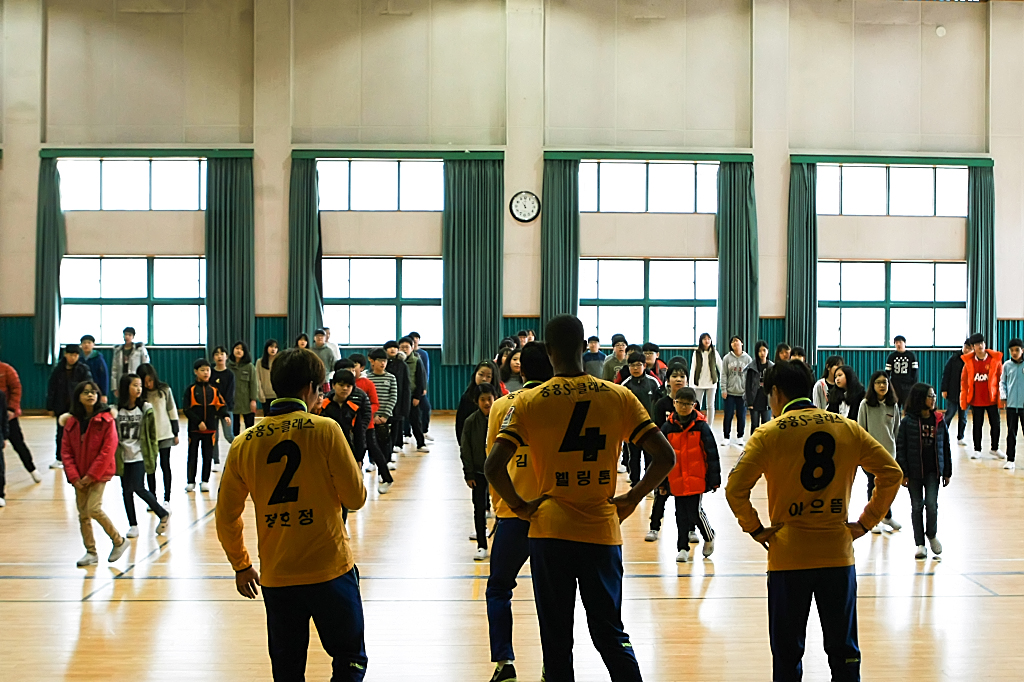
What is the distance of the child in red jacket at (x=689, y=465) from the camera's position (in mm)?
7648

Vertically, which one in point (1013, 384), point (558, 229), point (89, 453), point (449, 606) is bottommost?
point (449, 606)

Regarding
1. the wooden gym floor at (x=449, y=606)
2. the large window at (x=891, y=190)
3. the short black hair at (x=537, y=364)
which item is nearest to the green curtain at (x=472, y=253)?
the large window at (x=891, y=190)

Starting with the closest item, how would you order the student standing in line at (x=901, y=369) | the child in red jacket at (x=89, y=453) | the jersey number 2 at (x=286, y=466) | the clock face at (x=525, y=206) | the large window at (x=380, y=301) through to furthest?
the jersey number 2 at (x=286, y=466) < the child in red jacket at (x=89, y=453) < the student standing in line at (x=901, y=369) < the clock face at (x=525, y=206) < the large window at (x=380, y=301)

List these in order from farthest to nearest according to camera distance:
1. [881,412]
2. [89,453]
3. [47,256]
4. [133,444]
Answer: [47,256], [881,412], [133,444], [89,453]

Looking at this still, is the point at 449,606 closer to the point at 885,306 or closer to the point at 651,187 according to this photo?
→ the point at 651,187

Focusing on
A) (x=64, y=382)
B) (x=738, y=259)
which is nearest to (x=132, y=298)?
(x=64, y=382)

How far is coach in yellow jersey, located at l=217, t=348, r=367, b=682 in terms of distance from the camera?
360 centimetres

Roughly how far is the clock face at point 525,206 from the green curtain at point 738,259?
3.72 m

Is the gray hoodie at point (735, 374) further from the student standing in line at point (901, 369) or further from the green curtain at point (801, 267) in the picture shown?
the green curtain at point (801, 267)

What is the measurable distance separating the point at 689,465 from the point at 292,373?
4.73 meters

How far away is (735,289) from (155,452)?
12704 mm

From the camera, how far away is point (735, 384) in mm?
14281

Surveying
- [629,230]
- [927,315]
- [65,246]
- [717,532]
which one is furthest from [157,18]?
[927,315]

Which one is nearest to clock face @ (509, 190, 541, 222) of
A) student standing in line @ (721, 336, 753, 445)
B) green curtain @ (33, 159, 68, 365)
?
student standing in line @ (721, 336, 753, 445)
